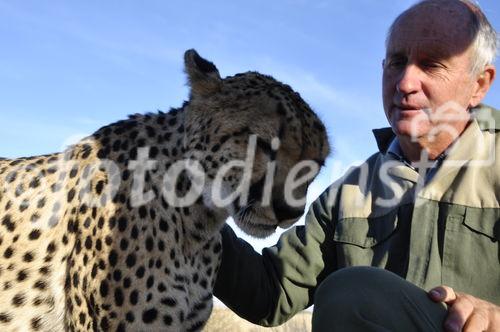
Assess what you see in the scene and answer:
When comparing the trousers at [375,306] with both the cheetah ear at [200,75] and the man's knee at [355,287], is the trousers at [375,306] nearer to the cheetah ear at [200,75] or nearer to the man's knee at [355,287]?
the man's knee at [355,287]

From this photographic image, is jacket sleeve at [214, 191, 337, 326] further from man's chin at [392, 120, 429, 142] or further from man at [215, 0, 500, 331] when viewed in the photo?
man's chin at [392, 120, 429, 142]

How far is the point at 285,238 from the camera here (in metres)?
2.87

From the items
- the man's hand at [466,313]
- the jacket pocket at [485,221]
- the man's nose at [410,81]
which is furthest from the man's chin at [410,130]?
the man's hand at [466,313]

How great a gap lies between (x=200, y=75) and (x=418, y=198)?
939 millimetres

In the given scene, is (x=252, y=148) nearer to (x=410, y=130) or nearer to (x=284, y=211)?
(x=284, y=211)

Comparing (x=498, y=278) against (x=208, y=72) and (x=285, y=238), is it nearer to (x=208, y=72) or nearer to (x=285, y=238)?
(x=285, y=238)

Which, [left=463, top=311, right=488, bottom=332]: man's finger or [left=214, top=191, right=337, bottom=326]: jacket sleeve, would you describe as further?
[left=214, top=191, right=337, bottom=326]: jacket sleeve

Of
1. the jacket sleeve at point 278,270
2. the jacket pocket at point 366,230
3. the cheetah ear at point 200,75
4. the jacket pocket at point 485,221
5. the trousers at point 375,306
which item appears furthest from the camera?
the jacket sleeve at point 278,270

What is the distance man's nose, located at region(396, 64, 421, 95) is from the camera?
7.97 ft

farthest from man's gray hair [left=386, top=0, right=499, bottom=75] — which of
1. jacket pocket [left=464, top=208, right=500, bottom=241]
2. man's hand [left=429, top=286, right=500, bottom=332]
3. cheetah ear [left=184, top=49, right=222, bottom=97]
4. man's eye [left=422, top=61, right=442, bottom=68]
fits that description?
man's hand [left=429, top=286, right=500, bottom=332]

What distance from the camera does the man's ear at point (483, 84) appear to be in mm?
2532

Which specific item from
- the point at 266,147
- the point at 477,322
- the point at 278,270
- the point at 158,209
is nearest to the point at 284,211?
the point at 266,147

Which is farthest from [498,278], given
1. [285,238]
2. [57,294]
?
[57,294]

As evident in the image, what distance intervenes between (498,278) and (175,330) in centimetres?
113
